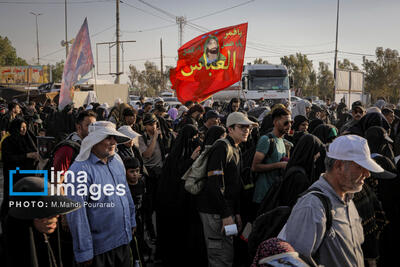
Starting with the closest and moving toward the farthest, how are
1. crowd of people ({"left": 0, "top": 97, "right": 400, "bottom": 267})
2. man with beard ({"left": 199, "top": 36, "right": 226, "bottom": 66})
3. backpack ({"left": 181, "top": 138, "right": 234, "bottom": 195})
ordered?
crowd of people ({"left": 0, "top": 97, "right": 400, "bottom": 267})
backpack ({"left": 181, "top": 138, "right": 234, "bottom": 195})
man with beard ({"left": 199, "top": 36, "right": 226, "bottom": 66})

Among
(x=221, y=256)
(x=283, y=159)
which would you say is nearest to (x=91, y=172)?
(x=221, y=256)

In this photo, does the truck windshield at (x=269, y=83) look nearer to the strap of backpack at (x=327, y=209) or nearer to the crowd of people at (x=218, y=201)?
the crowd of people at (x=218, y=201)

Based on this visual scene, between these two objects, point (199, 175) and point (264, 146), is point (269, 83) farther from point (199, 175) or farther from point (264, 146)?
point (199, 175)

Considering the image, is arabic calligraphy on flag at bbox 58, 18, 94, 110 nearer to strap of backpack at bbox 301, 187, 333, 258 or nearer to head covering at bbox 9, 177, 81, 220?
head covering at bbox 9, 177, 81, 220

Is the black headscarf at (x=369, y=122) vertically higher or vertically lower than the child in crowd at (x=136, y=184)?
higher

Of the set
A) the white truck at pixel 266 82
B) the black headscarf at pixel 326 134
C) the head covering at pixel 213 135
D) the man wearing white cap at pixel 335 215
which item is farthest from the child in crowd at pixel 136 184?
the white truck at pixel 266 82

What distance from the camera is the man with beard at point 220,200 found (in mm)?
4207

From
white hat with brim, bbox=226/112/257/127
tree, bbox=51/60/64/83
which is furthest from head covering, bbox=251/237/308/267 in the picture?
tree, bbox=51/60/64/83

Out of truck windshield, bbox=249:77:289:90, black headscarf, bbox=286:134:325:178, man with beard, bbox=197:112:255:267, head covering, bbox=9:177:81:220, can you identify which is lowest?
man with beard, bbox=197:112:255:267

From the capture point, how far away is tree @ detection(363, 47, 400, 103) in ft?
157

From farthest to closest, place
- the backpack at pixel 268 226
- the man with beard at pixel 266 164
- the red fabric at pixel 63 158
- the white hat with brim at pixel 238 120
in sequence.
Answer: the man with beard at pixel 266 164
the white hat with brim at pixel 238 120
the red fabric at pixel 63 158
the backpack at pixel 268 226

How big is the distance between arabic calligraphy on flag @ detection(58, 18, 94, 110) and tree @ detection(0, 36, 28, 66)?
6677 cm

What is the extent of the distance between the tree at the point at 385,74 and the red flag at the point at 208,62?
43.4 m

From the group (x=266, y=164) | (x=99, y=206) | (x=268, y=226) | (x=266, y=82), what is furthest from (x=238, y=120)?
(x=266, y=82)
